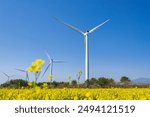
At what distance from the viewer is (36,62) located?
5.00 meters

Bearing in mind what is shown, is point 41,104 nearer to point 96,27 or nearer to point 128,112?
point 128,112

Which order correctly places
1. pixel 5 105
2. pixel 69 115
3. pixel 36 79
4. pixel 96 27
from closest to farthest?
pixel 36 79 → pixel 69 115 → pixel 5 105 → pixel 96 27

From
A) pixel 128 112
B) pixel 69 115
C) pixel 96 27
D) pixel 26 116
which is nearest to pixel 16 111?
pixel 26 116

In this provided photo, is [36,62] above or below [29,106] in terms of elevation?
above

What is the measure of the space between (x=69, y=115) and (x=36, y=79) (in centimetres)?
92

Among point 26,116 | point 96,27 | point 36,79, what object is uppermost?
point 96,27

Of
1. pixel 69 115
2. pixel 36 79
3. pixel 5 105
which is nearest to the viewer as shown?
pixel 36 79

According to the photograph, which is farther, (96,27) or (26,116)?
(96,27)

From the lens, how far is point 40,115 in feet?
18.3

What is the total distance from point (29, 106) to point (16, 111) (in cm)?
22

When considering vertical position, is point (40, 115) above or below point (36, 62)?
below

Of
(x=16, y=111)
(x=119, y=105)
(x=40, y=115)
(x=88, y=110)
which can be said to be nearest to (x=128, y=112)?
(x=119, y=105)

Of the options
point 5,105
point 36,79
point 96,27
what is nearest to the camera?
point 36,79

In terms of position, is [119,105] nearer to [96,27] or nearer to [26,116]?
[26,116]
